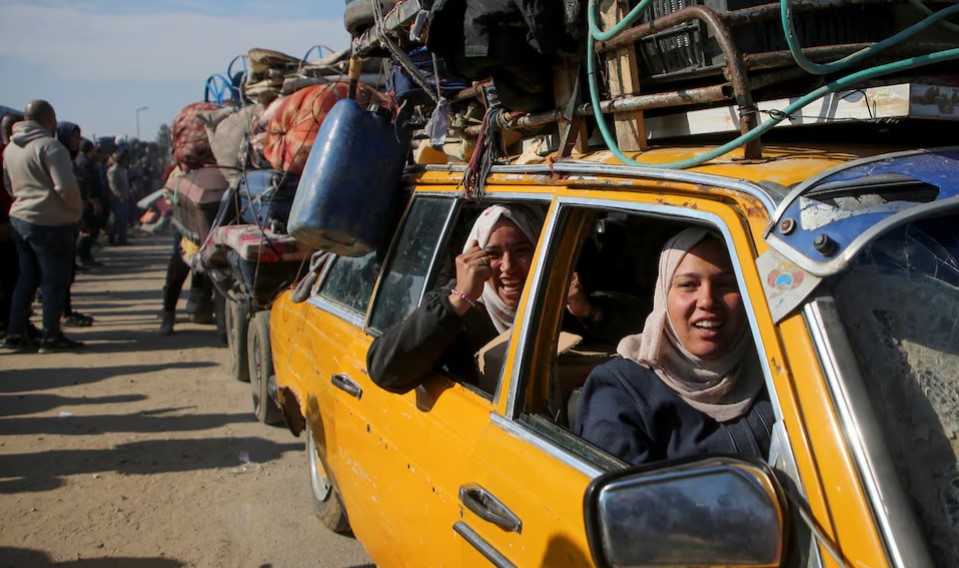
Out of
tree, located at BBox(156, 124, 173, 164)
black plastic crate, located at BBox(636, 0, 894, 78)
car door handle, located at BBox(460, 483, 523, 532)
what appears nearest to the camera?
car door handle, located at BBox(460, 483, 523, 532)

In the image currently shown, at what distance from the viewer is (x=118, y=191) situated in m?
17.7

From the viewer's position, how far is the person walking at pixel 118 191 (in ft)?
57.3

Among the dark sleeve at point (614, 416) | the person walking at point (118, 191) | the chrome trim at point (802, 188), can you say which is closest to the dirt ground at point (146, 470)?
the dark sleeve at point (614, 416)

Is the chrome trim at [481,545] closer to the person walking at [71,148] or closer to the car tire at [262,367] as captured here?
the car tire at [262,367]

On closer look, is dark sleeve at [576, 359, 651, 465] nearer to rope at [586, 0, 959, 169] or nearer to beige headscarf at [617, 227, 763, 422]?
beige headscarf at [617, 227, 763, 422]

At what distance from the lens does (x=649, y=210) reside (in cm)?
180

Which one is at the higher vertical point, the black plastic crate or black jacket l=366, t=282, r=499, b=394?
the black plastic crate

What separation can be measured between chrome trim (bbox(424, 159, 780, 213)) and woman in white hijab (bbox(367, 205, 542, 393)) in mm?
240

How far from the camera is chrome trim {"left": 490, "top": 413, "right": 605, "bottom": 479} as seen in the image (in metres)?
1.73

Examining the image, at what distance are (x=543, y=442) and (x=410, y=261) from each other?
1268 mm

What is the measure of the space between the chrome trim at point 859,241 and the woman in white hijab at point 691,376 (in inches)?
17.6

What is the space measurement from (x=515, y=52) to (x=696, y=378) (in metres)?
1.08

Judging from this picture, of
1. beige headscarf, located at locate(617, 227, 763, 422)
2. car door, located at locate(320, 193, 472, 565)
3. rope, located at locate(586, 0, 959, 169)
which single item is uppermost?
rope, located at locate(586, 0, 959, 169)

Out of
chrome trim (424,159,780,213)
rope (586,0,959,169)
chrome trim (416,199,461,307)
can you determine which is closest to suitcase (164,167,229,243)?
chrome trim (416,199,461,307)
